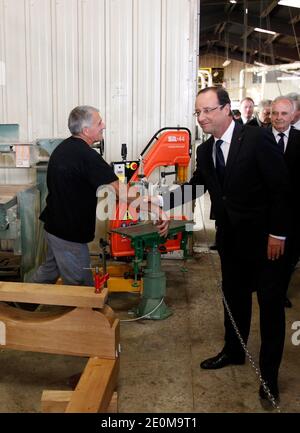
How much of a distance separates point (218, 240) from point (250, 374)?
28.4 inches

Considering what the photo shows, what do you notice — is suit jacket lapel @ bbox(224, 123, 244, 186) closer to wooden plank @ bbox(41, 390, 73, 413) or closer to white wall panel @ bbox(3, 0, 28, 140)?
wooden plank @ bbox(41, 390, 73, 413)

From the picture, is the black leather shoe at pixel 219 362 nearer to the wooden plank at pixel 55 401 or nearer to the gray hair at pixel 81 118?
the wooden plank at pixel 55 401

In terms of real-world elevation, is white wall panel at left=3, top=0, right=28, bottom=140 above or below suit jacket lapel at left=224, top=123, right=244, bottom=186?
above

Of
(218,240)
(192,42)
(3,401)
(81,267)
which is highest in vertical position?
(192,42)

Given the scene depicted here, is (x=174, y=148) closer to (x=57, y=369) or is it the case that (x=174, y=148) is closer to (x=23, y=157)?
(x=23, y=157)

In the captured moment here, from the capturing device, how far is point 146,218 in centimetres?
336

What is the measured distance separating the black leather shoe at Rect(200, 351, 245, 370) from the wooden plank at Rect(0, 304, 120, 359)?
0.69m

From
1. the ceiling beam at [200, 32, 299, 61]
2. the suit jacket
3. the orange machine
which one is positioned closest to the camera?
the suit jacket

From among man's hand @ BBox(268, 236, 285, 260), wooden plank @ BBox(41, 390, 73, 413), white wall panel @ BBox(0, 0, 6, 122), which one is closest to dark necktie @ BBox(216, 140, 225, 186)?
man's hand @ BBox(268, 236, 285, 260)

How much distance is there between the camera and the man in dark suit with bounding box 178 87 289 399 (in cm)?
212

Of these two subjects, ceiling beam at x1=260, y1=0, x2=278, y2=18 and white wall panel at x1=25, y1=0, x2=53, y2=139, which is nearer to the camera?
white wall panel at x1=25, y1=0, x2=53, y2=139

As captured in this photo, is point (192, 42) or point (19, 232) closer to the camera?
point (19, 232)

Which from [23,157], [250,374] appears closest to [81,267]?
[250,374]

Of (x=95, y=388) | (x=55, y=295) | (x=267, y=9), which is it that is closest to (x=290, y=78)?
(x=267, y=9)
